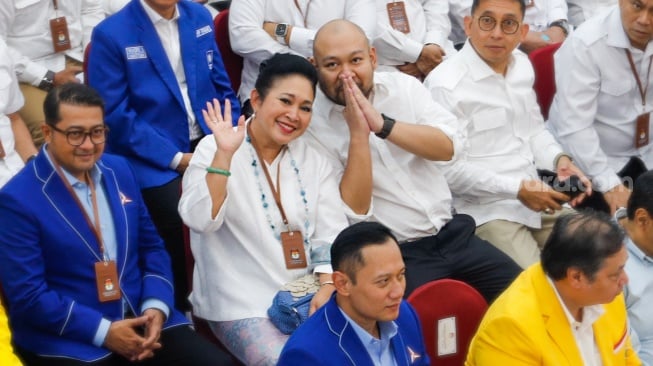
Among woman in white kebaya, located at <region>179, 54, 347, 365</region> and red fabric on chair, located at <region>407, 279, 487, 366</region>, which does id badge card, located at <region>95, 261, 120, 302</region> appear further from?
red fabric on chair, located at <region>407, 279, 487, 366</region>

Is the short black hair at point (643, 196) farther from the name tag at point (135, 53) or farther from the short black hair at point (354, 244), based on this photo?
the name tag at point (135, 53)

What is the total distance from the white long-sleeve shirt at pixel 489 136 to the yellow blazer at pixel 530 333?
1.00m

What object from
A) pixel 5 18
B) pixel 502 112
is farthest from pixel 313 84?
pixel 5 18

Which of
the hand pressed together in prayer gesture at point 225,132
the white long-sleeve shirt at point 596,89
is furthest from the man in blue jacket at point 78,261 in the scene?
the white long-sleeve shirt at point 596,89

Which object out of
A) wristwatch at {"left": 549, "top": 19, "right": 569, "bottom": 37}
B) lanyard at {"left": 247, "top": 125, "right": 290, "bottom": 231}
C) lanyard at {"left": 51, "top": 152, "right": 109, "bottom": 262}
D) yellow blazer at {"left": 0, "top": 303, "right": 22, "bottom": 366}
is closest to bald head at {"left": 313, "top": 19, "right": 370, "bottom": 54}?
lanyard at {"left": 247, "top": 125, "right": 290, "bottom": 231}

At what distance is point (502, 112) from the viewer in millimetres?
3836

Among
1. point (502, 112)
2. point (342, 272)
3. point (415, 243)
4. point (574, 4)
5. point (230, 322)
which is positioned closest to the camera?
Answer: point (342, 272)

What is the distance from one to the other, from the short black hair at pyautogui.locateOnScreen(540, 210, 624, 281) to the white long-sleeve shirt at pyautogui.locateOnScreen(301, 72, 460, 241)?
0.88m

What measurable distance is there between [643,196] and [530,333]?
735 mm

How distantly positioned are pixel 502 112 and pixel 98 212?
1679 mm

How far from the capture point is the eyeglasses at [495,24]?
3790mm

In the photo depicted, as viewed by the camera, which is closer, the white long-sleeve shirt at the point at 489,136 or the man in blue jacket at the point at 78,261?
the man in blue jacket at the point at 78,261

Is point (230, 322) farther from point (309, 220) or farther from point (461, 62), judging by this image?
point (461, 62)

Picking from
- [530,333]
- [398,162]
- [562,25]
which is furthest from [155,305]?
[562,25]
